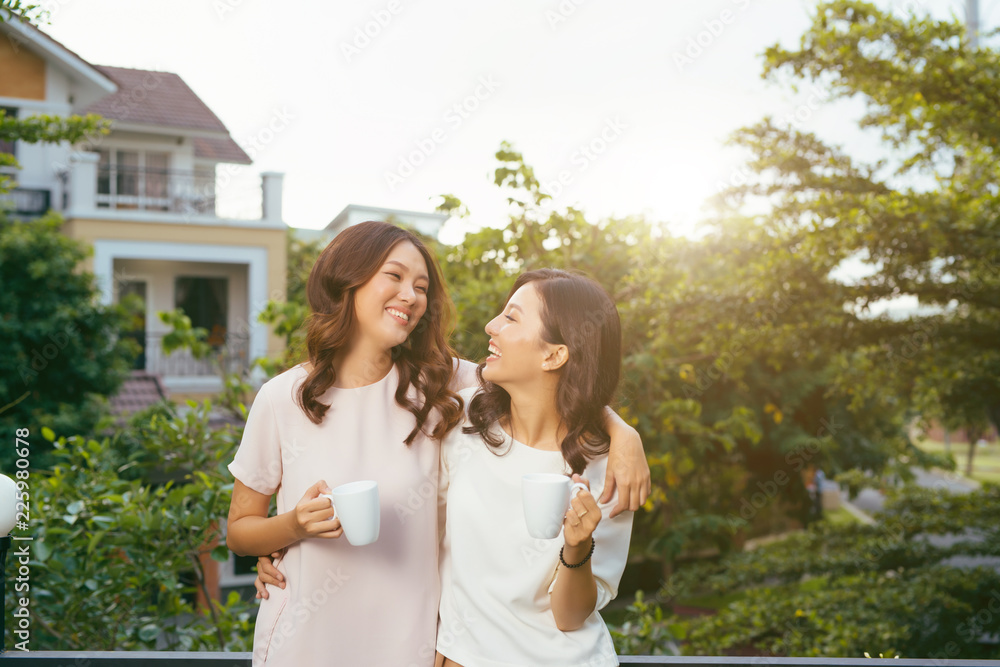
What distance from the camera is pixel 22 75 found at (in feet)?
37.4

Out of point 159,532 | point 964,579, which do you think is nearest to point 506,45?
point 159,532

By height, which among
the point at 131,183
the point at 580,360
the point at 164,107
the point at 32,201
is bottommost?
the point at 580,360

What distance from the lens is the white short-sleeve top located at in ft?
5.15

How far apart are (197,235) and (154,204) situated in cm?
144

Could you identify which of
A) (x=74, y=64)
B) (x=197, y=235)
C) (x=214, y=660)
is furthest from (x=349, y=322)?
(x=197, y=235)

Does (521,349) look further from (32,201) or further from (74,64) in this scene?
(32,201)

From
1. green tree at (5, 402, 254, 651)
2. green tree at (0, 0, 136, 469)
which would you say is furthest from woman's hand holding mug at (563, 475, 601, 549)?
green tree at (0, 0, 136, 469)

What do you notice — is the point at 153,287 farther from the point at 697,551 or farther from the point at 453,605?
the point at 453,605

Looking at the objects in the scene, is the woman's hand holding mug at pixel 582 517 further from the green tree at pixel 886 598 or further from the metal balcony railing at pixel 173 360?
the metal balcony railing at pixel 173 360

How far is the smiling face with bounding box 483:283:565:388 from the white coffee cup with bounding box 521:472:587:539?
330 mm

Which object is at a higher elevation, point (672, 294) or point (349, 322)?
point (672, 294)

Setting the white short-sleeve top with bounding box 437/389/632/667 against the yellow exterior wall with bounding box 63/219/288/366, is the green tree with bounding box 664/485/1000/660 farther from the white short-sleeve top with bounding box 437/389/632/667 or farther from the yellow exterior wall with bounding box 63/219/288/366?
the yellow exterior wall with bounding box 63/219/288/366

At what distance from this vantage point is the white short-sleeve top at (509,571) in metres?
1.57

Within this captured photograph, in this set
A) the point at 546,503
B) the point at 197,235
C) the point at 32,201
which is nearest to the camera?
the point at 546,503
